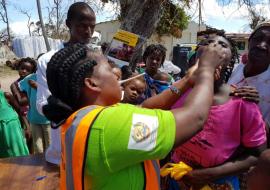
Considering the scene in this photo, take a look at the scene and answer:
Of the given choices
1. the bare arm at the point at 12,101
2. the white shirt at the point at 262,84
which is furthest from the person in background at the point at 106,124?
the bare arm at the point at 12,101

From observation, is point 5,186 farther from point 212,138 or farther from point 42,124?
point 42,124

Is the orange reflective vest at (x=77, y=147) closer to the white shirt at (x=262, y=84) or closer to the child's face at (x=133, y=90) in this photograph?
the white shirt at (x=262, y=84)

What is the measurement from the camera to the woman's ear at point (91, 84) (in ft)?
3.88

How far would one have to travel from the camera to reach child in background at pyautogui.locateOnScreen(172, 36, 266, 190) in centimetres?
155

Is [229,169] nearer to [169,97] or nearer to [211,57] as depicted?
[169,97]

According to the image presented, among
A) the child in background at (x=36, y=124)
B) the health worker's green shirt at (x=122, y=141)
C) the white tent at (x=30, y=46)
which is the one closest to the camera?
the health worker's green shirt at (x=122, y=141)

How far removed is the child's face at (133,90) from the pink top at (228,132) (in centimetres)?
124

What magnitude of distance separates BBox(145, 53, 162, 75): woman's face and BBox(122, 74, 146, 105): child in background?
0.99 m

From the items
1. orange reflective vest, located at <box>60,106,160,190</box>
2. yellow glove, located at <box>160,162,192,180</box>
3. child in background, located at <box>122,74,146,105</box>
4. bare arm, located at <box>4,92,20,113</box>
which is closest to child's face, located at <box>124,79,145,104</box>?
child in background, located at <box>122,74,146,105</box>

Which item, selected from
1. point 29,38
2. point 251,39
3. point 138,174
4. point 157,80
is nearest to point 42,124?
point 157,80

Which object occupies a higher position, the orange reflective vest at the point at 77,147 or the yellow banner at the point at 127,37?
the yellow banner at the point at 127,37

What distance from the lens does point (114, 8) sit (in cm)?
489

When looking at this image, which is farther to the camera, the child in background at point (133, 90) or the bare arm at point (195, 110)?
the child in background at point (133, 90)

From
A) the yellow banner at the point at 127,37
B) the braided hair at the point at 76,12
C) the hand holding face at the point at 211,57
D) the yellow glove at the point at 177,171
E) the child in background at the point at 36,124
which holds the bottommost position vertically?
the child in background at the point at 36,124
